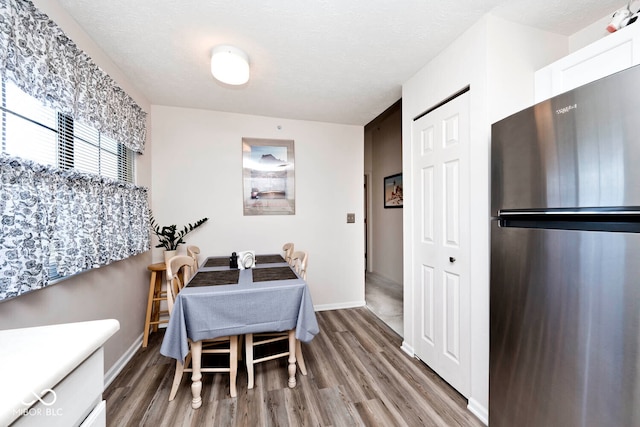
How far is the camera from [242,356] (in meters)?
2.30

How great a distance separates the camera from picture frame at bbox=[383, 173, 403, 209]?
Result: 427 cm

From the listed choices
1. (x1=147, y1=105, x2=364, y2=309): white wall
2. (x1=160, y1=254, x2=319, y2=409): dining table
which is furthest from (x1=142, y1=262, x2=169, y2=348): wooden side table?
(x1=160, y1=254, x2=319, y2=409): dining table

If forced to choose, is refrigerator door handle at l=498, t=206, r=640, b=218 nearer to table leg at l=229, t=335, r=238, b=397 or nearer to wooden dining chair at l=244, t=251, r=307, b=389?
wooden dining chair at l=244, t=251, r=307, b=389

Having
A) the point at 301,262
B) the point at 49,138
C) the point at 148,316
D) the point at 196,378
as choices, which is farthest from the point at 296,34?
the point at 148,316

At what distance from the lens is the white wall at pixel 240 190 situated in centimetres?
293

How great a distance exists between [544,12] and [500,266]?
1579mm

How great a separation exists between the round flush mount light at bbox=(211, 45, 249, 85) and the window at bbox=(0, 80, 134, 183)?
998mm

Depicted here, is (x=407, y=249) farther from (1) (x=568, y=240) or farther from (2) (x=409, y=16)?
(2) (x=409, y=16)

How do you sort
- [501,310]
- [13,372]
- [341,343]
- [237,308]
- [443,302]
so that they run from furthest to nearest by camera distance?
[341,343], [443,302], [237,308], [501,310], [13,372]

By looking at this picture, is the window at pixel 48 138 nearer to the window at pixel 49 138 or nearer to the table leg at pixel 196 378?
the window at pixel 49 138

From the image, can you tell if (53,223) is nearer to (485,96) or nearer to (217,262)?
(217,262)

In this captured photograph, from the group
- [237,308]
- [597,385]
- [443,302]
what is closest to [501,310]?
[597,385]

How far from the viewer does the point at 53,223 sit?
1.36 meters

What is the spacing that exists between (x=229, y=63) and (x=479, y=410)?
9.37ft
